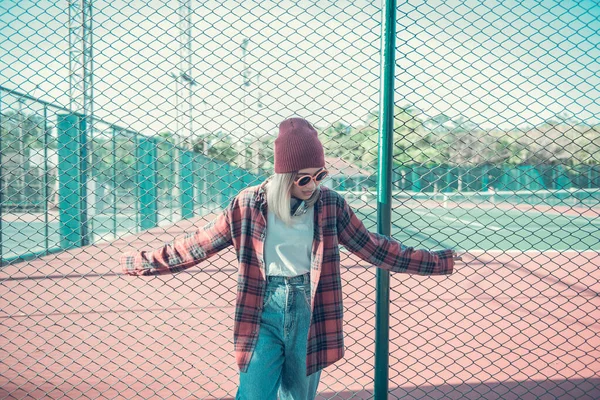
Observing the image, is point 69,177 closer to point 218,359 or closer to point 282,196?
point 218,359

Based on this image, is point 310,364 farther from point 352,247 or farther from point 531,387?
point 531,387

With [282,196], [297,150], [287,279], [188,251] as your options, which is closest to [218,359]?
[188,251]

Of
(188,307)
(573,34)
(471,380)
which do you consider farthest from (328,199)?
(188,307)

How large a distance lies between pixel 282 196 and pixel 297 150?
215 millimetres

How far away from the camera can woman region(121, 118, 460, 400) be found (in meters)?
1.87

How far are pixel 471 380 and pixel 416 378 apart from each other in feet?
1.47

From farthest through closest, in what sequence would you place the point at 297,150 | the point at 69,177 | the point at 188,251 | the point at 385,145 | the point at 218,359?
1. the point at 69,177
2. the point at 218,359
3. the point at 385,145
4. the point at 188,251
5. the point at 297,150

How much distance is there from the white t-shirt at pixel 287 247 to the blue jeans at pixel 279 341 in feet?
0.15

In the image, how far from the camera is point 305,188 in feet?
6.24

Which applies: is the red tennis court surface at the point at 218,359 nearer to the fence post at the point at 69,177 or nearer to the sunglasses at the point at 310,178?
the sunglasses at the point at 310,178

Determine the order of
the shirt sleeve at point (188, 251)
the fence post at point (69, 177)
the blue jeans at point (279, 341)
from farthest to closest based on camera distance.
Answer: the fence post at point (69, 177) → the shirt sleeve at point (188, 251) → the blue jeans at point (279, 341)

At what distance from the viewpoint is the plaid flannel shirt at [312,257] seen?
1900 mm

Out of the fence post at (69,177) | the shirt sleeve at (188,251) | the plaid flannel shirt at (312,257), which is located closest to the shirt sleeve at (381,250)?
the plaid flannel shirt at (312,257)

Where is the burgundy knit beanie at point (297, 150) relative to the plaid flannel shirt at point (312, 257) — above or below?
above
